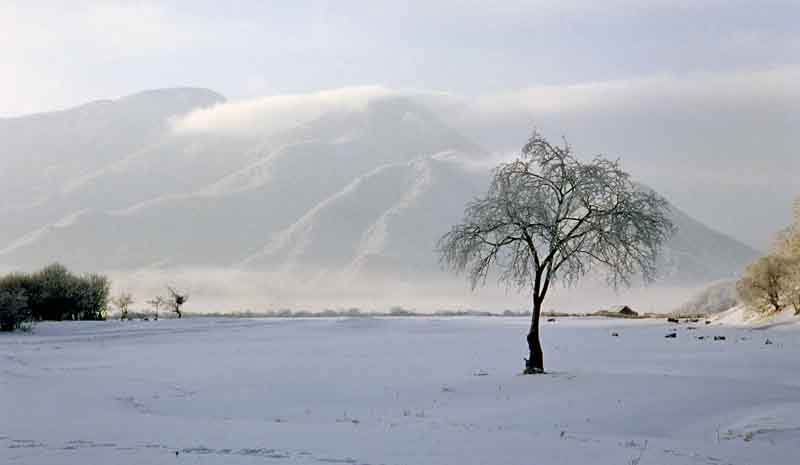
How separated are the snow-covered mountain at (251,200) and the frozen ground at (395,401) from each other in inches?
3171

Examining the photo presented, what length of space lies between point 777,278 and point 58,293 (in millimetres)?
40558

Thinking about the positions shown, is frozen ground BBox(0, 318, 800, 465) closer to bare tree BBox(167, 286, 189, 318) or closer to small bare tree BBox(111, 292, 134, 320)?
small bare tree BBox(111, 292, 134, 320)

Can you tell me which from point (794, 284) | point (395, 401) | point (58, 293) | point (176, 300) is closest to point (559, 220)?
point (395, 401)

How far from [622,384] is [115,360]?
1754 cm

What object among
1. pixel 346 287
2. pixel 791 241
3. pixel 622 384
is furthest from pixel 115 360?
pixel 346 287

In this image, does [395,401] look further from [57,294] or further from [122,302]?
[122,302]

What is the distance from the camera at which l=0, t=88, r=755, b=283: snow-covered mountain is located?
120 meters

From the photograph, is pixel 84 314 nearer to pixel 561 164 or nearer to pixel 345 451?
pixel 561 164

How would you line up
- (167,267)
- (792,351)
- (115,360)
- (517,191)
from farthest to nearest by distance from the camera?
(167,267) < (792,351) < (115,360) < (517,191)

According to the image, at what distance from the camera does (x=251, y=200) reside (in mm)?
137375

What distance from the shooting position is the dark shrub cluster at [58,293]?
47312mm

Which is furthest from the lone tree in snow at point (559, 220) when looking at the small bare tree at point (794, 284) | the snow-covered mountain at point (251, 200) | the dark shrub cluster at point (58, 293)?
the snow-covered mountain at point (251, 200)

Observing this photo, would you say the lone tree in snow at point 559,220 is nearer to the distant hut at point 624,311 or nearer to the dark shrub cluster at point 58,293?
the dark shrub cluster at point 58,293

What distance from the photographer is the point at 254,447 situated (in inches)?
468
